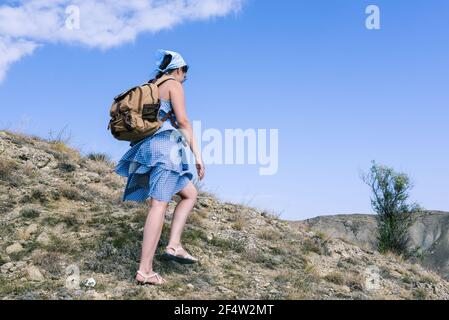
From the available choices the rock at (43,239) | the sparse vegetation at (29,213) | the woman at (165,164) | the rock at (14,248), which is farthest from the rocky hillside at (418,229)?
the woman at (165,164)

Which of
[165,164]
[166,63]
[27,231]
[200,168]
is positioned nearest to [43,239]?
[27,231]

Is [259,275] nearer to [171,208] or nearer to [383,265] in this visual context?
[171,208]

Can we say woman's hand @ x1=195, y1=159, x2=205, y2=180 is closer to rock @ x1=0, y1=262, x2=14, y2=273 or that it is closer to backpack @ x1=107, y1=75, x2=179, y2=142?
backpack @ x1=107, y1=75, x2=179, y2=142

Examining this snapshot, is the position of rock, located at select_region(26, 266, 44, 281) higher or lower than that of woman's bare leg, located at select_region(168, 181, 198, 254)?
lower

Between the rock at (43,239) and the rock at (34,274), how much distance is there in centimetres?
93

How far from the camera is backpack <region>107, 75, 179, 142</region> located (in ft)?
19.8

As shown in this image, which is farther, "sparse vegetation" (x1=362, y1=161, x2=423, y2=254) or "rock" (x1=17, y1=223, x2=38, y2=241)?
"sparse vegetation" (x1=362, y1=161, x2=423, y2=254)

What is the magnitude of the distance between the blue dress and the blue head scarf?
0.44 meters

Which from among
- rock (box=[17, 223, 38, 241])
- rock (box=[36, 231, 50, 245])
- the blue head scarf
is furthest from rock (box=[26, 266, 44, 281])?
the blue head scarf

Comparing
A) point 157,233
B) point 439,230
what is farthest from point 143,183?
point 439,230

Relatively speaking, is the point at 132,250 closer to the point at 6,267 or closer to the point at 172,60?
the point at 6,267
